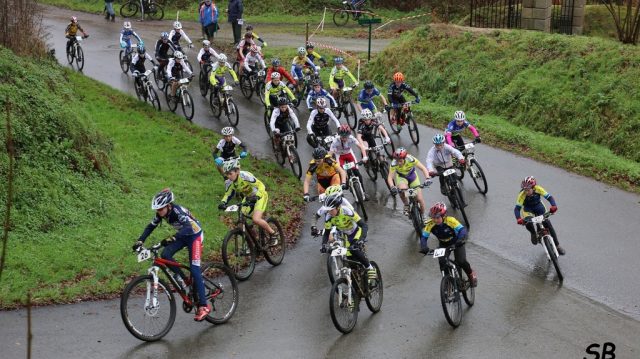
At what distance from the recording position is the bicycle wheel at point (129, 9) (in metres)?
42.5

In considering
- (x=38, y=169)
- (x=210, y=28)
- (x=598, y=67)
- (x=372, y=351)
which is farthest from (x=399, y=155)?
(x=210, y=28)

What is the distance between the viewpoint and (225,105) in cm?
2412

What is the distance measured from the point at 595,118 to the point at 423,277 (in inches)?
447

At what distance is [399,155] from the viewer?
16.3 metres

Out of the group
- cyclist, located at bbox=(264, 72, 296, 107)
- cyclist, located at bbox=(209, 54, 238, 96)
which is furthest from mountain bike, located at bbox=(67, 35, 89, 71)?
cyclist, located at bbox=(264, 72, 296, 107)

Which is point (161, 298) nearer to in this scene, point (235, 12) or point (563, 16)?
point (235, 12)

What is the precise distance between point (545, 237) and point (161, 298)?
23.4 ft

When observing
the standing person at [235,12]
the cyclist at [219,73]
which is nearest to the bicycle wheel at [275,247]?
the cyclist at [219,73]

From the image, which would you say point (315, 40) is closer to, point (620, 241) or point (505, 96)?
point (505, 96)

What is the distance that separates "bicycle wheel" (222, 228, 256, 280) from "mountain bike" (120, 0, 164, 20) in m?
30.9

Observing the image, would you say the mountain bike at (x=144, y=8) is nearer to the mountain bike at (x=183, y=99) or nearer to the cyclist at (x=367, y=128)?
the mountain bike at (x=183, y=99)

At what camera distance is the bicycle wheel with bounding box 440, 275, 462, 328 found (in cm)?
1180

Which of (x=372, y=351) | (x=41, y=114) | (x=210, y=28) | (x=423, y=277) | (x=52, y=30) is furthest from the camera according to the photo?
(x=52, y=30)

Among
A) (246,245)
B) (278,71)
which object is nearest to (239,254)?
(246,245)
